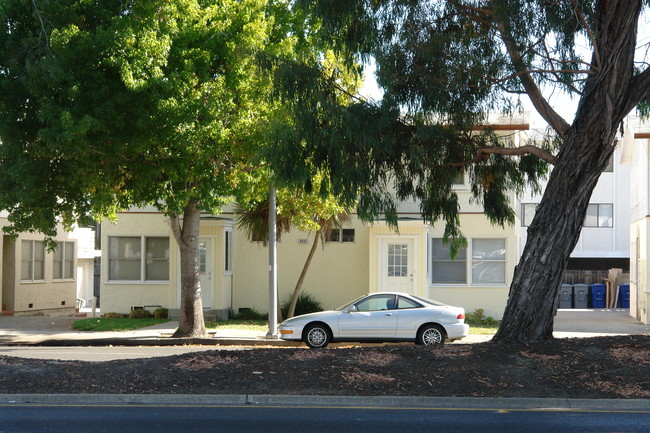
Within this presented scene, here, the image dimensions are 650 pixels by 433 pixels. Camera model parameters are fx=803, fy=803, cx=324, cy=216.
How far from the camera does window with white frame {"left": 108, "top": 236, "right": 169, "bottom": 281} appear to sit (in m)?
28.0

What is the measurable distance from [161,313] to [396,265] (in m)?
8.12

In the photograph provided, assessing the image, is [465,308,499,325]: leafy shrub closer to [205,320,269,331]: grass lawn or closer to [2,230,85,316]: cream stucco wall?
[205,320,269,331]: grass lawn

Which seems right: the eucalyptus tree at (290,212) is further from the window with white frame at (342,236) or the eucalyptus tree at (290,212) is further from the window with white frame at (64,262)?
the window with white frame at (64,262)

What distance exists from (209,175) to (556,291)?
31.4 feet

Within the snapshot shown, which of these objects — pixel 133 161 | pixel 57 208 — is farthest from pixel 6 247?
pixel 133 161

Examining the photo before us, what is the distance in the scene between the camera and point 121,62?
17312 millimetres

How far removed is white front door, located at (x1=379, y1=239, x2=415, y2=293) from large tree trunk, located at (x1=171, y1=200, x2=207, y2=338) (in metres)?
7.24

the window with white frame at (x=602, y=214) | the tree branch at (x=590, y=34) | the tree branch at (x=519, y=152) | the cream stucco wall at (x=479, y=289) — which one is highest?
the tree branch at (x=590, y=34)

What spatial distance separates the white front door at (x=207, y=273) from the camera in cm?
2691

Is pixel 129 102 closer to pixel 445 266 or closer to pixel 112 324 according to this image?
pixel 112 324

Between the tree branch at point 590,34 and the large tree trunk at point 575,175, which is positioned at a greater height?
the tree branch at point 590,34

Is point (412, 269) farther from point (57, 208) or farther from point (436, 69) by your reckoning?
point (436, 69)

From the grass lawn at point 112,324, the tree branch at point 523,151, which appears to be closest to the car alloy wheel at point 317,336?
the tree branch at point 523,151

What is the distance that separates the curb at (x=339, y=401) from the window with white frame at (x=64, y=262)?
2573 centimetres
